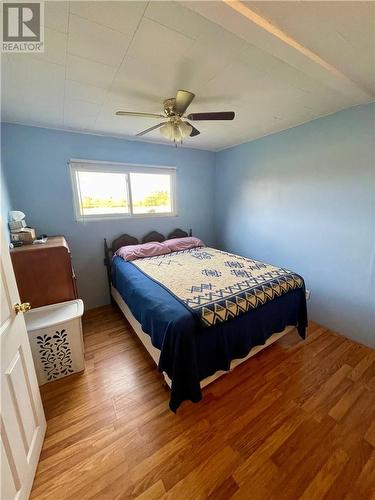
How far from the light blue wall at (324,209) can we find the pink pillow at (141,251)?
1.58m

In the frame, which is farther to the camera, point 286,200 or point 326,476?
point 286,200

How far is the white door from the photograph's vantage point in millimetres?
912

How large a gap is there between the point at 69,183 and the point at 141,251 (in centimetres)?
129

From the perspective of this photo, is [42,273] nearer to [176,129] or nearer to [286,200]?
[176,129]

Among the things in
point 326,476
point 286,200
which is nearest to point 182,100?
point 286,200

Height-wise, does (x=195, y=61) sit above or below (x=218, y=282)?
above

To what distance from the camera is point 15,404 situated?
101 cm

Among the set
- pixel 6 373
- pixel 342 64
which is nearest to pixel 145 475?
pixel 6 373

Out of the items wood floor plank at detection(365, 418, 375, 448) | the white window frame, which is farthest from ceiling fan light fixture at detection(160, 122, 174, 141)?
wood floor plank at detection(365, 418, 375, 448)

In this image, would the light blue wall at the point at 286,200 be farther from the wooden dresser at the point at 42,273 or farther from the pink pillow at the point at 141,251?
the wooden dresser at the point at 42,273

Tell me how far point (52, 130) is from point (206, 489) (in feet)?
11.7

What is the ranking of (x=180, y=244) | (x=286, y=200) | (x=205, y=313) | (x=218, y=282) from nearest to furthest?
(x=205, y=313) < (x=218, y=282) < (x=286, y=200) < (x=180, y=244)

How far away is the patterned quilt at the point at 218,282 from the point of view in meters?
1.63

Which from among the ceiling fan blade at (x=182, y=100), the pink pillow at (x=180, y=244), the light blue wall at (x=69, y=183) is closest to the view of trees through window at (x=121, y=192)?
the light blue wall at (x=69, y=183)
